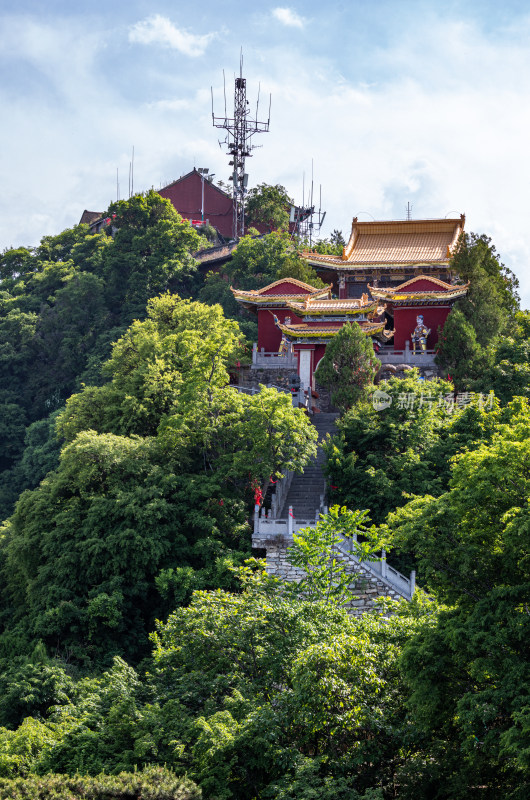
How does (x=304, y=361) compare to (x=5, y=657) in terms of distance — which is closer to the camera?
(x=5, y=657)

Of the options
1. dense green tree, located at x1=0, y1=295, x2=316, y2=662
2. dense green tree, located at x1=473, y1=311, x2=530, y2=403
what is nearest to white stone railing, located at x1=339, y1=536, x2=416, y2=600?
dense green tree, located at x1=0, y1=295, x2=316, y2=662

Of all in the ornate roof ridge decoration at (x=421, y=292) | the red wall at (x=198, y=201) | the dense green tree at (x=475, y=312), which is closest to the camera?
the dense green tree at (x=475, y=312)

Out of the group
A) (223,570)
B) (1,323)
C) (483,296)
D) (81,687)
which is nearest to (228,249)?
(1,323)

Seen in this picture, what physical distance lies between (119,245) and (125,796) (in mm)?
37822

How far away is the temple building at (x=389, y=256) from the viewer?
4009cm

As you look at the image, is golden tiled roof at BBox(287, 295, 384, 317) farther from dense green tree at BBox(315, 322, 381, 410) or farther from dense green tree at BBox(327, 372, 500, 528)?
dense green tree at BBox(327, 372, 500, 528)

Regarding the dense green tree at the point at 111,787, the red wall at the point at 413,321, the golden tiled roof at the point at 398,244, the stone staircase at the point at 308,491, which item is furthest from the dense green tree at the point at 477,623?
the golden tiled roof at the point at 398,244

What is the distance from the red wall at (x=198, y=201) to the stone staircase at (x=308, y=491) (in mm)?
33257

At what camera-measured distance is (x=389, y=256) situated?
136 ft

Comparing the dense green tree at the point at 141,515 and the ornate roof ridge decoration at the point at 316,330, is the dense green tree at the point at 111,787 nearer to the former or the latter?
the dense green tree at the point at 141,515

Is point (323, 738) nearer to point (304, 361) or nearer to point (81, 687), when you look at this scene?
point (81, 687)

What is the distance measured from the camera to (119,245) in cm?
5119

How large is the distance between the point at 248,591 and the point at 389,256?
23721 millimetres

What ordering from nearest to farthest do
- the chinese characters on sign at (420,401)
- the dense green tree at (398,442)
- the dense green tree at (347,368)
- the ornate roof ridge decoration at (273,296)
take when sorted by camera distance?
1. the dense green tree at (398,442)
2. the chinese characters on sign at (420,401)
3. the dense green tree at (347,368)
4. the ornate roof ridge decoration at (273,296)
